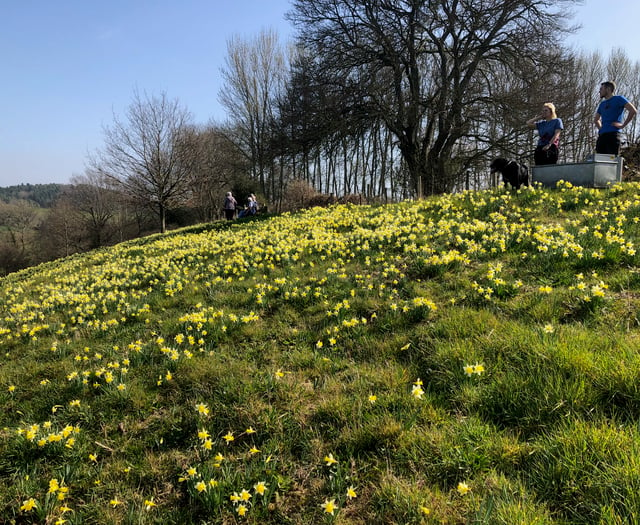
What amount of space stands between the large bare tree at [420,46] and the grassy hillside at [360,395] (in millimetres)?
13927

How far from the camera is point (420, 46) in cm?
1967

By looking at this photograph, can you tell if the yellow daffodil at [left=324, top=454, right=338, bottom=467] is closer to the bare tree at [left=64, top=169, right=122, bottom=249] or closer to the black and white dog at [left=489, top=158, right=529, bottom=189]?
the black and white dog at [left=489, top=158, right=529, bottom=189]

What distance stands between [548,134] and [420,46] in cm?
1489

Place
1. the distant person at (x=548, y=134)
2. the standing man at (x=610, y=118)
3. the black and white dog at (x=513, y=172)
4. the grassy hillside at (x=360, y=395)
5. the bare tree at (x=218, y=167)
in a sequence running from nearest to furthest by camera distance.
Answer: the grassy hillside at (x=360, y=395)
the standing man at (x=610, y=118)
the distant person at (x=548, y=134)
the black and white dog at (x=513, y=172)
the bare tree at (x=218, y=167)

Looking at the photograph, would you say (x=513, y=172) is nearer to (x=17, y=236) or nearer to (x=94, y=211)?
(x=94, y=211)

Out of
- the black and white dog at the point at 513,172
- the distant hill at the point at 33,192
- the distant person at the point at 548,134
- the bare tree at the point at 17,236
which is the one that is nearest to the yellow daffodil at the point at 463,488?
the distant person at the point at 548,134

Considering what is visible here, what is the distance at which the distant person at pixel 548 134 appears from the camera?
303 inches

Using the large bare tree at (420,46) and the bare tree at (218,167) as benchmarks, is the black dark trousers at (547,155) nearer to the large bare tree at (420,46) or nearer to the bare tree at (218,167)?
the large bare tree at (420,46)

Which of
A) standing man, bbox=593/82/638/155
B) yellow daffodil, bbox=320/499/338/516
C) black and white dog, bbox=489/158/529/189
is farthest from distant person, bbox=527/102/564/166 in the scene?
A: yellow daffodil, bbox=320/499/338/516

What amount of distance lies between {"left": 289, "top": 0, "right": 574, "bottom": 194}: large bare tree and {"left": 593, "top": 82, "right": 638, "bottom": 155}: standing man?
9.74 metres

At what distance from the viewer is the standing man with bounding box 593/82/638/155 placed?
22.3 feet

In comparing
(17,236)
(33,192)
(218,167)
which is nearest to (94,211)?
(17,236)

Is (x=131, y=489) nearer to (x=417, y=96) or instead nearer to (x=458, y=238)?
(x=458, y=238)

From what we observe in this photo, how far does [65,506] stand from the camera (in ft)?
7.30
